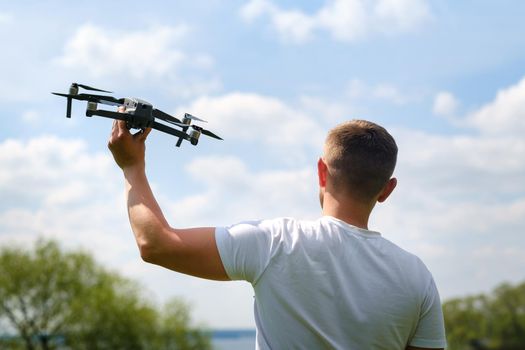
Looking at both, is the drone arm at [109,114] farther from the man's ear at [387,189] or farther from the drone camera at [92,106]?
the man's ear at [387,189]

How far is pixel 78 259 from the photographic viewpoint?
54312mm

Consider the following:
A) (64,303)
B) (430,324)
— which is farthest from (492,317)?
(430,324)

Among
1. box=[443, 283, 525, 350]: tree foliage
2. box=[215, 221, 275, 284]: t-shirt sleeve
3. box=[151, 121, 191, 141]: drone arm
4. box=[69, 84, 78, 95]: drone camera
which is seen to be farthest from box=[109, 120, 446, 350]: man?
box=[443, 283, 525, 350]: tree foliage

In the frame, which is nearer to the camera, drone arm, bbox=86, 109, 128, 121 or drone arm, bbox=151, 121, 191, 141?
drone arm, bbox=86, 109, 128, 121

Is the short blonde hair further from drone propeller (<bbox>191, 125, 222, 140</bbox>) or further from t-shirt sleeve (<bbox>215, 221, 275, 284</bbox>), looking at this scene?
drone propeller (<bbox>191, 125, 222, 140</bbox>)

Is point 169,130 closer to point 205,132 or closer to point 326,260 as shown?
point 205,132

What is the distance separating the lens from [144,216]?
312cm

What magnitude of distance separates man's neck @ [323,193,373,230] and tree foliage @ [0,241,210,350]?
51.9 m

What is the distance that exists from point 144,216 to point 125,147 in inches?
18.6

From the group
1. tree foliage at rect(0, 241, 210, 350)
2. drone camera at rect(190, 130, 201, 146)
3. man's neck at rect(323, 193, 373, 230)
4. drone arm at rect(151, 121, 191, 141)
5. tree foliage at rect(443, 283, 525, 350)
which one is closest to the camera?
man's neck at rect(323, 193, 373, 230)

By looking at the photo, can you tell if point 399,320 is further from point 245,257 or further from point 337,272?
point 245,257

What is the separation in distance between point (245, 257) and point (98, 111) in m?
1.13

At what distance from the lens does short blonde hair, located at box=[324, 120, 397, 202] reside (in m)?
3.34

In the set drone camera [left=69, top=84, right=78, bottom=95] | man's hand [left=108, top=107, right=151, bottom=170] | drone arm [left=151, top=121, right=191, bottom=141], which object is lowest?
man's hand [left=108, top=107, right=151, bottom=170]
